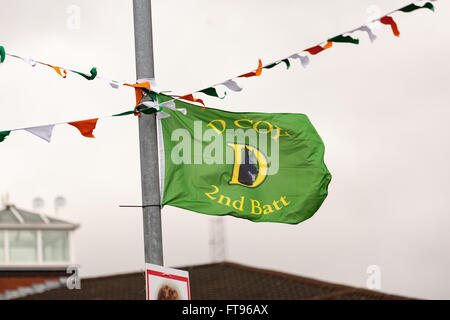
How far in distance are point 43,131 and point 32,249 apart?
26.5 m

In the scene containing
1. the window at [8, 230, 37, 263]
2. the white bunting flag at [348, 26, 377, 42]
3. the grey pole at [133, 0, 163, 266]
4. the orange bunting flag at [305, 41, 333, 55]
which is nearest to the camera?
the grey pole at [133, 0, 163, 266]

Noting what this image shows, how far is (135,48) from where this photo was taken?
8812mm

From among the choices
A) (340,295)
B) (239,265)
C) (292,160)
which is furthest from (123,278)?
(292,160)

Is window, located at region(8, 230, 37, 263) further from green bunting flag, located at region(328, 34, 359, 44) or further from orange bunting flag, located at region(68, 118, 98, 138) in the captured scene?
green bunting flag, located at region(328, 34, 359, 44)

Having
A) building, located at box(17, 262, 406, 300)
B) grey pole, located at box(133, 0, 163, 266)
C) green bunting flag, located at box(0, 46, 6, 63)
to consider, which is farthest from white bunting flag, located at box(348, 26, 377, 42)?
building, located at box(17, 262, 406, 300)

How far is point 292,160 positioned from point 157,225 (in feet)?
7.23

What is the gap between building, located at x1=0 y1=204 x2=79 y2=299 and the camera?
108 ft

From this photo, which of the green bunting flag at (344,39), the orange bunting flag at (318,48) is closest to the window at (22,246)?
the orange bunting flag at (318,48)

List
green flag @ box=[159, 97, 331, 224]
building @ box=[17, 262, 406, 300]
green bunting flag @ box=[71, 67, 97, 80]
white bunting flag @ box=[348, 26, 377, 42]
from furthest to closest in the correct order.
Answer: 1. building @ box=[17, 262, 406, 300]
2. green flag @ box=[159, 97, 331, 224]
3. green bunting flag @ box=[71, 67, 97, 80]
4. white bunting flag @ box=[348, 26, 377, 42]

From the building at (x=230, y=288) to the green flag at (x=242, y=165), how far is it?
13.8 meters

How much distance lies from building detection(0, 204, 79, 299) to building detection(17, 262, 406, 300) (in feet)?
18.1

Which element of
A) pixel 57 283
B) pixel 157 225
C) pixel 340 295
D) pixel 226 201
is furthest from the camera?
pixel 57 283

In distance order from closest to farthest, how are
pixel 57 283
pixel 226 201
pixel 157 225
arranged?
pixel 157 225 → pixel 226 201 → pixel 57 283

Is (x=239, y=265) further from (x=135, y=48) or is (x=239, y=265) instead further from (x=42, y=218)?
(x=135, y=48)
